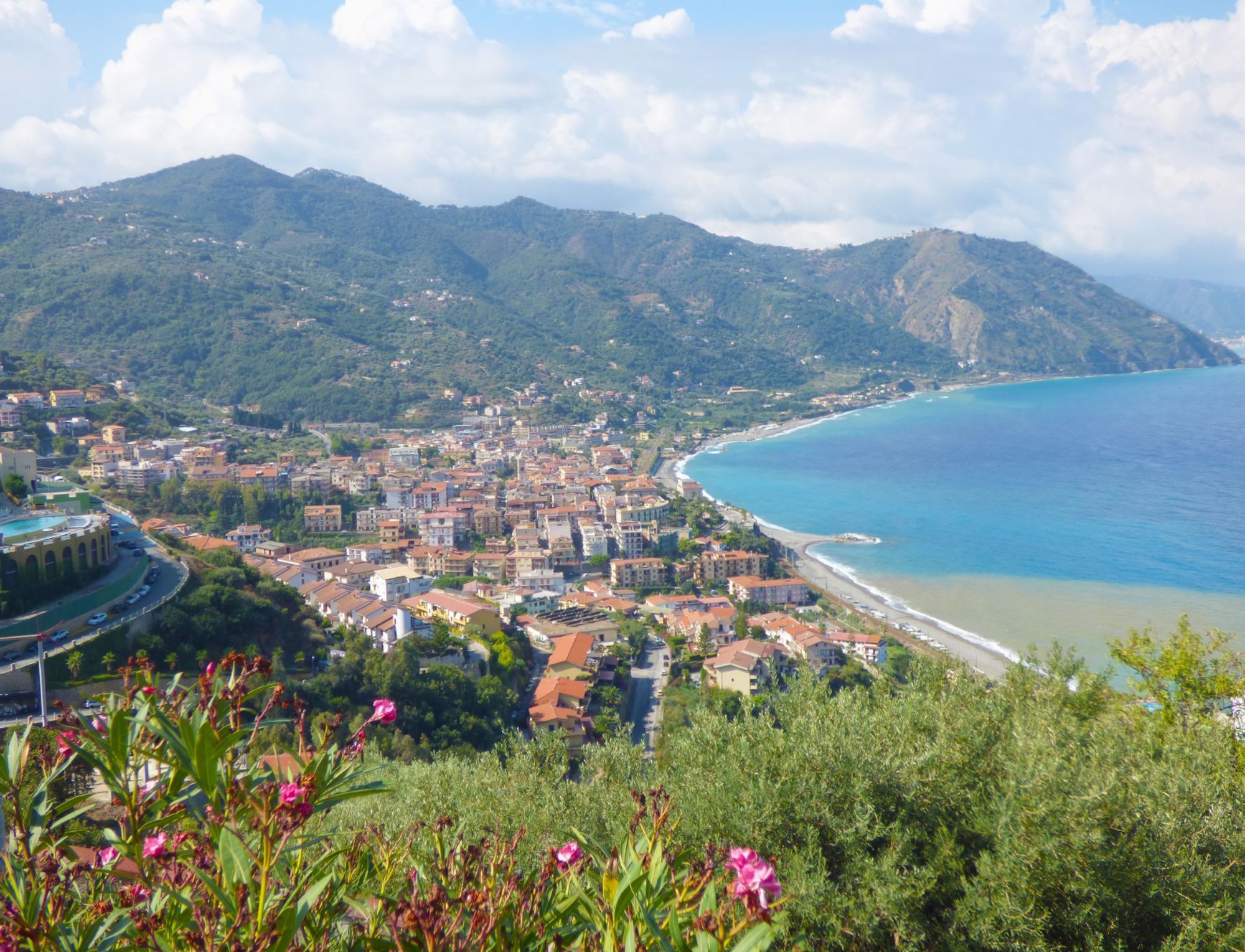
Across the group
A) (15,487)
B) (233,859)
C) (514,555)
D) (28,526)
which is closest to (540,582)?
(514,555)

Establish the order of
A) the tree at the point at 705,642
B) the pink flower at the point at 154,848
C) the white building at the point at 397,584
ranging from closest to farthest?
the pink flower at the point at 154,848, the tree at the point at 705,642, the white building at the point at 397,584

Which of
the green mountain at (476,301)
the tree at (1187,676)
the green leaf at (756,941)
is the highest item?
the green mountain at (476,301)

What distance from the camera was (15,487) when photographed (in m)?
14.0

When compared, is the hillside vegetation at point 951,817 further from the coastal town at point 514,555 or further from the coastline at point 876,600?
the coastal town at point 514,555

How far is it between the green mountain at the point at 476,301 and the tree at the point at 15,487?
102 feet

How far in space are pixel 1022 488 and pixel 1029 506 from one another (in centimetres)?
383

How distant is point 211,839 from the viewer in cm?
161

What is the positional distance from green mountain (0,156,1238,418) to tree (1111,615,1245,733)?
42.8 m

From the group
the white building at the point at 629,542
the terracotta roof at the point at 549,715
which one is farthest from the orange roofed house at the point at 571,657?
the white building at the point at 629,542

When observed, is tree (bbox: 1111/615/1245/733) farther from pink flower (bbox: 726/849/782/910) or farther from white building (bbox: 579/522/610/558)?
white building (bbox: 579/522/610/558)

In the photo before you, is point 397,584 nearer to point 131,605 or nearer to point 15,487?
point 15,487

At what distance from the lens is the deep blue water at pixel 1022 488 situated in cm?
2486

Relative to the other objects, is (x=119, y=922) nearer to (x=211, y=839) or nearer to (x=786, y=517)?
(x=211, y=839)

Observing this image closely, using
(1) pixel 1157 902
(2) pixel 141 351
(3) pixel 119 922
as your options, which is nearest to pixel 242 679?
(3) pixel 119 922
